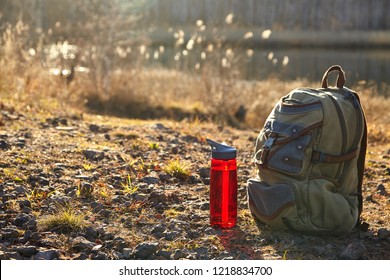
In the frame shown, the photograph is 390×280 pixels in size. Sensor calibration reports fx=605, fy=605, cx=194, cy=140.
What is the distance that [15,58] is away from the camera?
8195 mm

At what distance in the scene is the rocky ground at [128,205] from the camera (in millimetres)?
3264

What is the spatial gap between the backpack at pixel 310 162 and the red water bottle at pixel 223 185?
6.0 inches

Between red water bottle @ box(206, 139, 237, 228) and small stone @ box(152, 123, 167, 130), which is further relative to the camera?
small stone @ box(152, 123, 167, 130)

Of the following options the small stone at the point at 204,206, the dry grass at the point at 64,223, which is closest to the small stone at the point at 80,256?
the dry grass at the point at 64,223

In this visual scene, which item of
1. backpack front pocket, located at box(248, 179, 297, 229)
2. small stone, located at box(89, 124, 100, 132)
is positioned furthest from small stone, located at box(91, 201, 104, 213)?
small stone, located at box(89, 124, 100, 132)

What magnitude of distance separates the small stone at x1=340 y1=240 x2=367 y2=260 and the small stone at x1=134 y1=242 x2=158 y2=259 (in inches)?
39.2

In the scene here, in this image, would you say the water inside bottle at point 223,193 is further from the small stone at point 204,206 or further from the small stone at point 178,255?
the small stone at point 178,255

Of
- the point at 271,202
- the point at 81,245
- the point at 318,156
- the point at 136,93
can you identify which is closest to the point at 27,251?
the point at 81,245

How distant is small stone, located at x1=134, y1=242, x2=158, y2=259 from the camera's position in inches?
125

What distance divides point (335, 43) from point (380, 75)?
9352 millimetres

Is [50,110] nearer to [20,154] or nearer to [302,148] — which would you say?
[20,154]

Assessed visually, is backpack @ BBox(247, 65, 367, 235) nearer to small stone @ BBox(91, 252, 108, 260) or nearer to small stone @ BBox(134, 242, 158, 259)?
small stone @ BBox(134, 242, 158, 259)

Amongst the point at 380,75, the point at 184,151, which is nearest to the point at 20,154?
the point at 184,151

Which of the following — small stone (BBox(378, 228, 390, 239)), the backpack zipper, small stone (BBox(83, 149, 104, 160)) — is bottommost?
small stone (BBox(378, 228, 390, 239))
